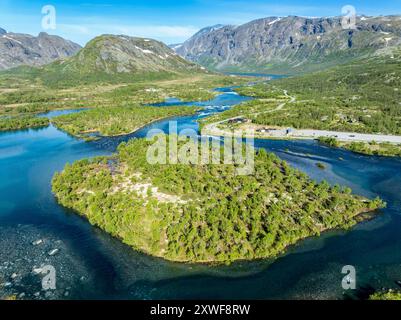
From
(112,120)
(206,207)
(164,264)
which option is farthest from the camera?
(112,120)

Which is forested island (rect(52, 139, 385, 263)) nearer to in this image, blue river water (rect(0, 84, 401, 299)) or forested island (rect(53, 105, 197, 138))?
blue river water (rect(0, 84, 401, 299))

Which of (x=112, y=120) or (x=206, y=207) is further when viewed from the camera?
(x=112, y=120)

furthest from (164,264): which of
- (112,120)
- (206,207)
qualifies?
(112,120)

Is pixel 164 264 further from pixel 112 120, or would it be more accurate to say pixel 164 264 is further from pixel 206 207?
pixel 112 120

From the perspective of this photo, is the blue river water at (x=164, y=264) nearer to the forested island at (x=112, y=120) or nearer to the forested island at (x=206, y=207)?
the forested island at (x=206, y=207)

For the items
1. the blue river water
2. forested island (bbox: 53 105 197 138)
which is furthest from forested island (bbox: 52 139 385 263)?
forested island (bbox: 53 105 197 138)

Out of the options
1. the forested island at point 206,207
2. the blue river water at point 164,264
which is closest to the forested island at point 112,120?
the forested island at point 206,207

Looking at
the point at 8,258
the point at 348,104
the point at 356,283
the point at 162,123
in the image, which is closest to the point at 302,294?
the point at 356,283

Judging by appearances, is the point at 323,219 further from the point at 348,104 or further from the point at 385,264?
the point at 348,104
